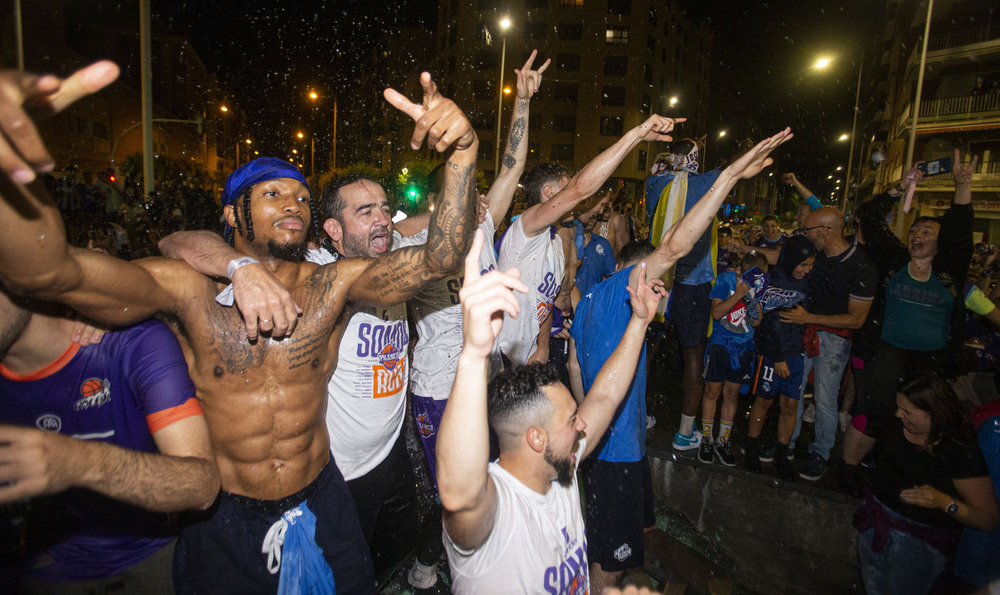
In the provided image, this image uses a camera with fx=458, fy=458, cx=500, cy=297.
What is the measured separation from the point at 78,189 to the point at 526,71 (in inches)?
531

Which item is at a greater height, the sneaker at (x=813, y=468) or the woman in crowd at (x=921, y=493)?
the woman in crowd at (x=921, y=493)

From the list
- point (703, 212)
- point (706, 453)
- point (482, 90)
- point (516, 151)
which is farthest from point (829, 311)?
point (482, 90)

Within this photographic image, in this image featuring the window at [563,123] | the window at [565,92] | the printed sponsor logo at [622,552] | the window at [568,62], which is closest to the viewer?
the printed sponsor logo at [622,552]

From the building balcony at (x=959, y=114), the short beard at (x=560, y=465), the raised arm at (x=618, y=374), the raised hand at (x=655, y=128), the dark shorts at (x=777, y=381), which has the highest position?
the building balcony at (x=959, y=114)

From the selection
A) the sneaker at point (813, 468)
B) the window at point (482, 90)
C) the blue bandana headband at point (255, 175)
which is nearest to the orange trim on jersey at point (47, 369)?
the blue bandana headband at point (255, 175)

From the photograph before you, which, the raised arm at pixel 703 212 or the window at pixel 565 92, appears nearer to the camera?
the raised arm at pixel 703 212

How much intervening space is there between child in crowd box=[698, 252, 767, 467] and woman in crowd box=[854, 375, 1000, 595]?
1326 millimetres

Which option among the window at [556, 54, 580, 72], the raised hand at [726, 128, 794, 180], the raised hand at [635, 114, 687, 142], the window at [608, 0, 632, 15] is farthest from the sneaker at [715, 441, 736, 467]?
the window at [608, 0, 632, 15]

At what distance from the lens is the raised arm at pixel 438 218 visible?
194 cm

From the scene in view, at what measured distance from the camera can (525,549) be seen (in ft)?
5.91

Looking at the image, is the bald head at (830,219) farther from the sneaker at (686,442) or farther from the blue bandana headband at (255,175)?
the blue bandana headband at (255,175)

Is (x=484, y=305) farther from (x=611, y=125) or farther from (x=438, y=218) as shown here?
(x=611, y=125)

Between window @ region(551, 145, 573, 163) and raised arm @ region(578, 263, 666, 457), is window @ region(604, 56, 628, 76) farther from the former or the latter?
raised arm @ region(578, 263, 666, 457)

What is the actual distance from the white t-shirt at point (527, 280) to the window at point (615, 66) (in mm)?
42176
